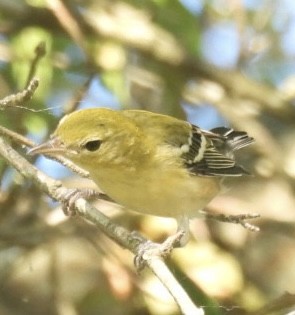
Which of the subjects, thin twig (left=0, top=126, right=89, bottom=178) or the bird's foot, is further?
thin twig (left=0, top=126, right=89, bottom=178)

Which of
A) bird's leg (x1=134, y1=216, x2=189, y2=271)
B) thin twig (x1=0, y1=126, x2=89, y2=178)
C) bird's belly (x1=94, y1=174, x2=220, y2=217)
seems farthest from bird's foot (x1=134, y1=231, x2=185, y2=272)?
thin twig (x1=0, y1=126, x2=89, y2=178)

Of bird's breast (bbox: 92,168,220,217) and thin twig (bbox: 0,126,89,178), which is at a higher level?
thin twig (bbox: 0,126,89,178)

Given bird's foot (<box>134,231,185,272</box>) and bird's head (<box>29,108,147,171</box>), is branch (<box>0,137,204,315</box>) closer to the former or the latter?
bird's foot (<box>134,231,185,272</box>)

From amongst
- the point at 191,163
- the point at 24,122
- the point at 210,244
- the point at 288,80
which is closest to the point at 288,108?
the point at 288,80

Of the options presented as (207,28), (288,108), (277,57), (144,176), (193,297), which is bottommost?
(193,297)

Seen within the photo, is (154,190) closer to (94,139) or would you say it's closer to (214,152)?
(94,139)

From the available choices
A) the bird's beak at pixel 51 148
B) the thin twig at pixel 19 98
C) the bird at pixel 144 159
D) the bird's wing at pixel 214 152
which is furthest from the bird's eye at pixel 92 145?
the bird's wing at pixel 214 152

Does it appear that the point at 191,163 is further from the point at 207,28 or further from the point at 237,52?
the point at 207,28

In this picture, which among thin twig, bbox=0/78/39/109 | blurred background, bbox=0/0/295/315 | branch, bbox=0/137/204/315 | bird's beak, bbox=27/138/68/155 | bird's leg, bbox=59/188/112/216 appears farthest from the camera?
blurred background, bbox=0/0/295/315
